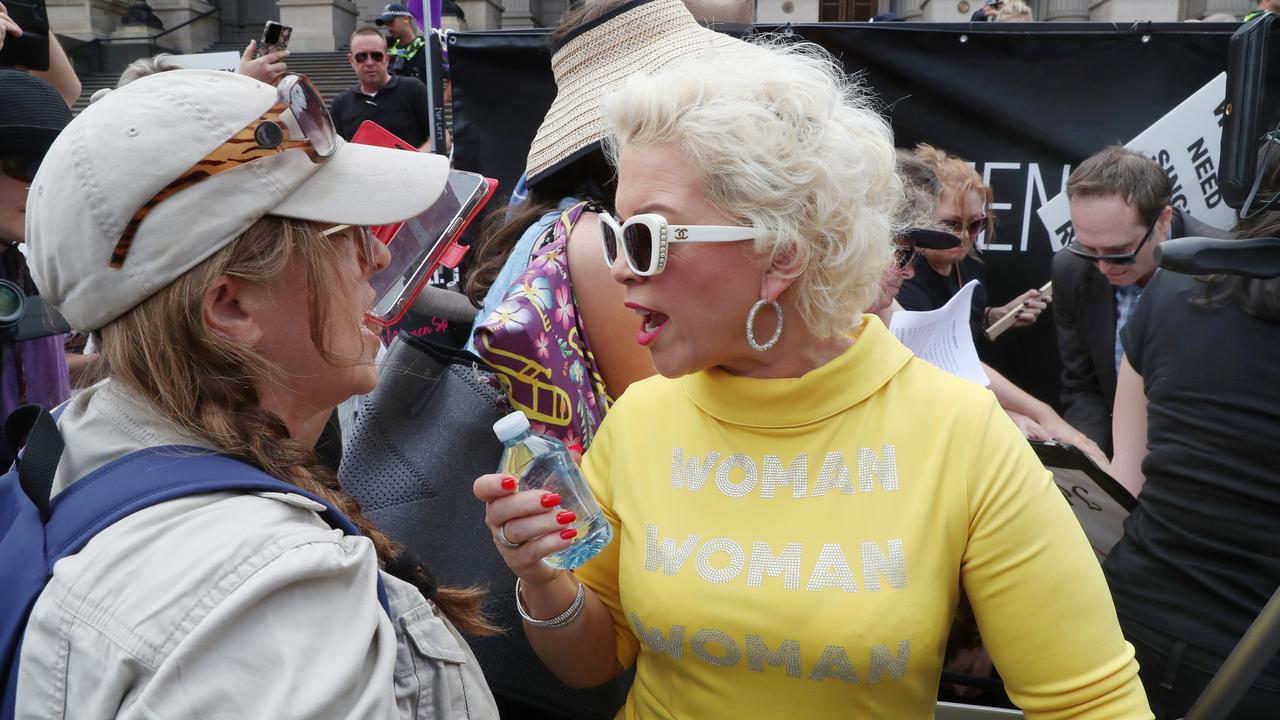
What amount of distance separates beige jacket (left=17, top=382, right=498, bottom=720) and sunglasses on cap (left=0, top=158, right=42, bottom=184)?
1.79 meters

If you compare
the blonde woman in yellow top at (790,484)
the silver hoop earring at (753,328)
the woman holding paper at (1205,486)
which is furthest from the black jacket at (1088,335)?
the silver hoop earring at (753,328)

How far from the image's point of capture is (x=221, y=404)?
1305 mm

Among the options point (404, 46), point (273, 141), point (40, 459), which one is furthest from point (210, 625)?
point (404, 46)

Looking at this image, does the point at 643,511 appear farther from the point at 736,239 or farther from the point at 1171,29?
the point at 1171,29

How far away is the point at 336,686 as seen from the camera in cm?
104

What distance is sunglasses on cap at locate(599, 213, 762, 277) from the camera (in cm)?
167

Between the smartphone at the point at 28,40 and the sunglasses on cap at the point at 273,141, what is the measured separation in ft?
8.49

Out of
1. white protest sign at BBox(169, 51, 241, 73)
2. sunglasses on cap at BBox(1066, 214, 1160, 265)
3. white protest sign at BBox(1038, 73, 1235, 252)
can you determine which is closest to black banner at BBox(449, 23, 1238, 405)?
white protest sign at BBox(1038, 73, 1235, 252)

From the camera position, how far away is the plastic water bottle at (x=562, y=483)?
63.0 inches

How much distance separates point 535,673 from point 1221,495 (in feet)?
5.35

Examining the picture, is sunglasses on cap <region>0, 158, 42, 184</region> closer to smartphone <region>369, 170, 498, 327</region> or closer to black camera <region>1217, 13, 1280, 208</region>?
smartphone <region>369, 170, 498, 327</region>

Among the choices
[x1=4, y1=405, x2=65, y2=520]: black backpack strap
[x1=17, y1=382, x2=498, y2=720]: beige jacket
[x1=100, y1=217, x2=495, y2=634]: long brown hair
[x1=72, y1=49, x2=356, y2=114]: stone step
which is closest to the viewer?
[x1=17, y1=382, x2=498, y2=720]: beige jacket

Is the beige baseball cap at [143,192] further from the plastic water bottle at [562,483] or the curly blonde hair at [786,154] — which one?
the curly blonde hair at [786,154]

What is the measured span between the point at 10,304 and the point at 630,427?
1373mm
